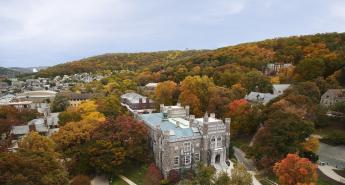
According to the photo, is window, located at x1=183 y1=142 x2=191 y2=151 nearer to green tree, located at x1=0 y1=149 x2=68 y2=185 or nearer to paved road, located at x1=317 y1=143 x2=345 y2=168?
green tree, located at x1=0 y1=149 x2=68 y2=185

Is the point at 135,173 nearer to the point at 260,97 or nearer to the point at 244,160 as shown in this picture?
the point at 244,160

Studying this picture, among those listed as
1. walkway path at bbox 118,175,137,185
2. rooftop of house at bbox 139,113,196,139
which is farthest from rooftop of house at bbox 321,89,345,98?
walkway path at bbox 118,175,137,185

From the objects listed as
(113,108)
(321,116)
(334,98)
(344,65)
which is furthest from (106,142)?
(344,65)

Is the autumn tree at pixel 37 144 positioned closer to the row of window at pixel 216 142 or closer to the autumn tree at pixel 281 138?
the row of window at pixel 216 142

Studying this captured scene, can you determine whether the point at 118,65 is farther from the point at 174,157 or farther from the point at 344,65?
the point at 174,157

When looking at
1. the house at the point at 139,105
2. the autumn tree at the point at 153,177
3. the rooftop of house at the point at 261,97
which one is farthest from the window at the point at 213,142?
the house at the point at 139,105

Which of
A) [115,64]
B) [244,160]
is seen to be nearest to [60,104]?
[244,160]
